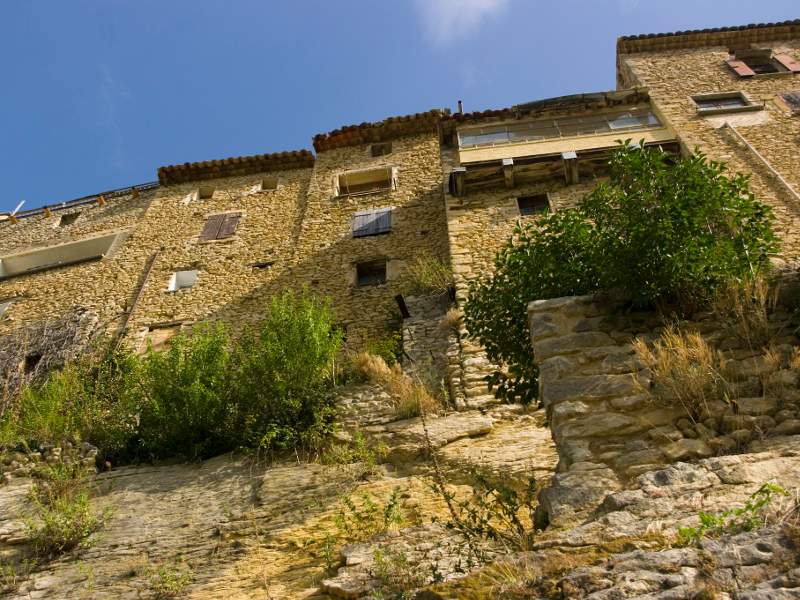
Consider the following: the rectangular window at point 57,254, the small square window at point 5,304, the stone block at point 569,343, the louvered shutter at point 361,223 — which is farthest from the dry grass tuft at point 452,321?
the small square window at point 5,304

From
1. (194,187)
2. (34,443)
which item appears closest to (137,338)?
(34,443)

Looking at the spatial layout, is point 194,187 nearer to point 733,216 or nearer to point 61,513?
point 61,513

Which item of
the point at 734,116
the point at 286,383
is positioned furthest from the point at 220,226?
the point at 734,116

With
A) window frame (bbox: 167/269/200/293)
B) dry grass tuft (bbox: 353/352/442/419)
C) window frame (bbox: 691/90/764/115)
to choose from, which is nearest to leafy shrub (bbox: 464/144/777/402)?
dry grass tuft (bbox: 353/352/442/419)

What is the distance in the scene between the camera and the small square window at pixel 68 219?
16852 millimetres

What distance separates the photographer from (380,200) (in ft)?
46.1

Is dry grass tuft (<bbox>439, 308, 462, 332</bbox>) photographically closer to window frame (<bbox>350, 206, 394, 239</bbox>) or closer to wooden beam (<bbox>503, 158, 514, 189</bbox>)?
wooden beam (<bbox>503, 158, 514, 189</bbox>)

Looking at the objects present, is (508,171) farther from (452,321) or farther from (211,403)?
(211,403)

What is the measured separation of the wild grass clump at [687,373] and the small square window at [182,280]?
35.9ft

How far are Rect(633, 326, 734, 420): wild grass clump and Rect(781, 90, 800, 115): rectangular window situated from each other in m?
11.9

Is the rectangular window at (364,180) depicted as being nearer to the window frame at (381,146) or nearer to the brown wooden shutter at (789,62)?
the window frame at (381,146)

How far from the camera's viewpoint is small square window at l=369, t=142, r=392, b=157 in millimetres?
15930

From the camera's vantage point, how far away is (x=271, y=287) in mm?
12320

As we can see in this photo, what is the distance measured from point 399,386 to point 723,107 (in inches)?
419
